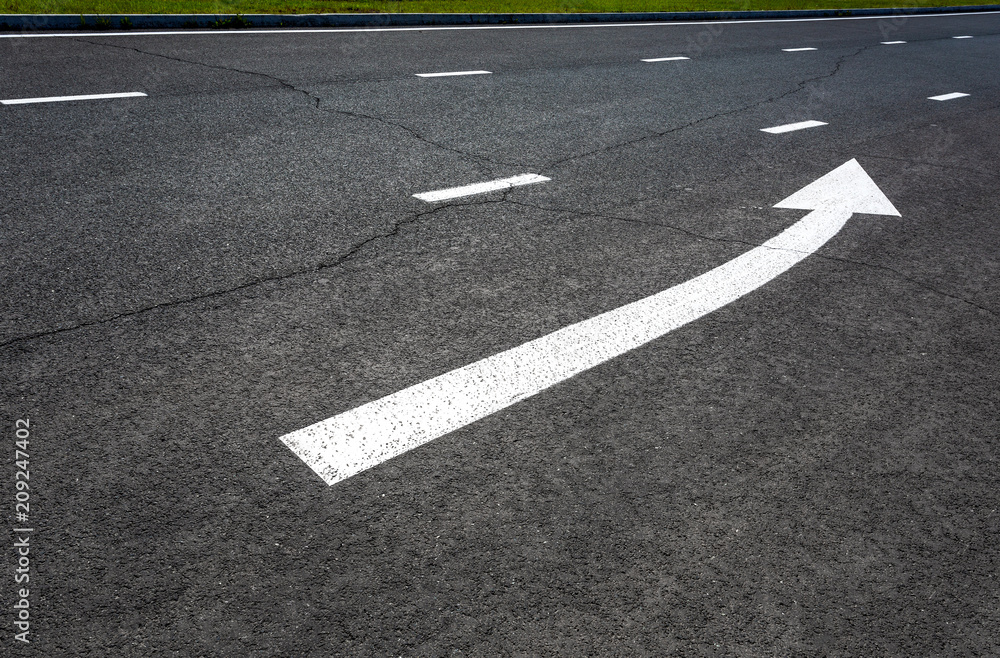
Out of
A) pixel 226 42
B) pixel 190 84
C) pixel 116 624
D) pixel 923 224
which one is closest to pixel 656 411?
pixel 116 624

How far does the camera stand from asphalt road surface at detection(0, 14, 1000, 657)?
219cm

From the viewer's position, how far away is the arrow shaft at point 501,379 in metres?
2.75

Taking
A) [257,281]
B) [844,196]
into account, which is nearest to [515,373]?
[257,281]

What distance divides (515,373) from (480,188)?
8.40 feet

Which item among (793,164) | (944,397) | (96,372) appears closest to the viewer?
(96,372)

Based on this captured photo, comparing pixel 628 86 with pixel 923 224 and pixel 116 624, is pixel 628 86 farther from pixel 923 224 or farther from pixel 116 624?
pixel 116 624

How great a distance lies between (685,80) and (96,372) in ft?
30.2

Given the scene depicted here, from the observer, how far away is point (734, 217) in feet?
17.8

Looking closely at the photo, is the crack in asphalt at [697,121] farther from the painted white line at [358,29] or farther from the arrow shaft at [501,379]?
the painted white line at [358,29]

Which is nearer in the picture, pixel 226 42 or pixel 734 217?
pixel 734 217

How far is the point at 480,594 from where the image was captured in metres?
2.22

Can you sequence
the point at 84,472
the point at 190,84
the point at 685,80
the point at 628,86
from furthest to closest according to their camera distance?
the point at 685,80, the point at 628,86, the point at 190,84, the point at 84,472

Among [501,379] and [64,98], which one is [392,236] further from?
[64,98]

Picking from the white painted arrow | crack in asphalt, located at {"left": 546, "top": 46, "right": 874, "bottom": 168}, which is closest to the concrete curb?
crack in asphalt, located at {"left": 546, "top": 46, "right": 874, "bottom": 168}
